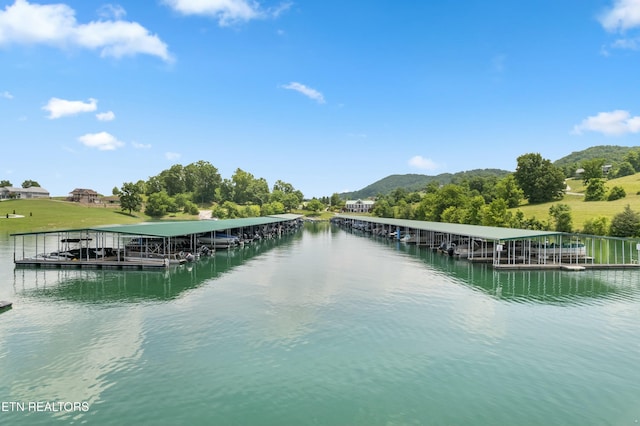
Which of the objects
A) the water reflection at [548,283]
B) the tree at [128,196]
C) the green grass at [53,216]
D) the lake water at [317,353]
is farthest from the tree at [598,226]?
the tree at [128,196]

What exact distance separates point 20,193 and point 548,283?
205083 mm

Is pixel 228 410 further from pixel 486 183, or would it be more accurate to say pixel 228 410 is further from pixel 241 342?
pixel 486 183

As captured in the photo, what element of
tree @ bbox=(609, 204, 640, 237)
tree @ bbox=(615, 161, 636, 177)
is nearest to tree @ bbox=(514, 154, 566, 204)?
tree @ bbox=(609, 204, 640, 237)

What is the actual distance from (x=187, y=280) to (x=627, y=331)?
3256 centimetres

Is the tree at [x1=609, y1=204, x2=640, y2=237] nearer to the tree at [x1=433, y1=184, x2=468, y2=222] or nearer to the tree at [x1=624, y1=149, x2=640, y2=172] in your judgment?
the tree at [x1=433, y1=184, x2=468, y2=222]

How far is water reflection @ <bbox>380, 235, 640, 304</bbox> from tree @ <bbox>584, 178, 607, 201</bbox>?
296ft

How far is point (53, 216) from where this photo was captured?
114m

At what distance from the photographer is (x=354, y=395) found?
14758mm

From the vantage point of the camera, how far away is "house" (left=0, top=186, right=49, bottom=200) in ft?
538

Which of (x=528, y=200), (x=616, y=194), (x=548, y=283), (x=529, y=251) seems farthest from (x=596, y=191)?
(x=548, y=283)

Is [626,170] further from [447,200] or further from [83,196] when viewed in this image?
[83,196]

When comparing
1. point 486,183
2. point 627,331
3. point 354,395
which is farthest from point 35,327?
point 486,183

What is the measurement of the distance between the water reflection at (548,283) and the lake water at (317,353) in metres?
0.35

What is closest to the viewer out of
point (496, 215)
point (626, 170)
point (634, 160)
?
point (496, 215)
